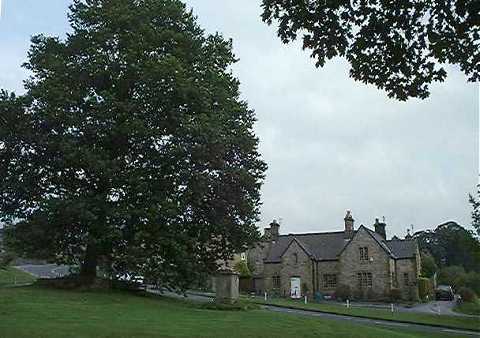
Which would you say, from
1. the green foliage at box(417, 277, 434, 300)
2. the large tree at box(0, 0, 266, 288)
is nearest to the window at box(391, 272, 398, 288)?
the green foliage at box(417, 277, 434, 300)

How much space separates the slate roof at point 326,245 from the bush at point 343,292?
397 cm

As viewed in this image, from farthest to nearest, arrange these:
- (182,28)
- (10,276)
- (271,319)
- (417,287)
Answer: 1. (417,287)
2. (10,276)
3. (182,28)
4. (271,319)

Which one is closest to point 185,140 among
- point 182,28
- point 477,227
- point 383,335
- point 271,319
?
point 182,28

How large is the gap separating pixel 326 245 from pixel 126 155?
Answer: 1567 inches

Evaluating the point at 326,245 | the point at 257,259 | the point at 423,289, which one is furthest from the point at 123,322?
the point at 257,259

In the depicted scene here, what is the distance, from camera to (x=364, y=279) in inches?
2413

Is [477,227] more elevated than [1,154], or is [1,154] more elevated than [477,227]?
[1,154]

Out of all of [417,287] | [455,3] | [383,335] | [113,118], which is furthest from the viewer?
[417,287]

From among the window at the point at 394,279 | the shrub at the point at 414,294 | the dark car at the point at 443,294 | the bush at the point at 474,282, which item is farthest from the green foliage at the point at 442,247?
the shrub at the point at 414,294

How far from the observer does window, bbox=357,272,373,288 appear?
61.0 meters

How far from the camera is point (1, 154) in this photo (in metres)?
30.5

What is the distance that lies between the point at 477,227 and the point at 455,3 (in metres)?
27.1

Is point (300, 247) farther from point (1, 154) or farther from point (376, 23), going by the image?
point (376, 23)

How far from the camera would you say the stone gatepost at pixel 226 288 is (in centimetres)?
2708
